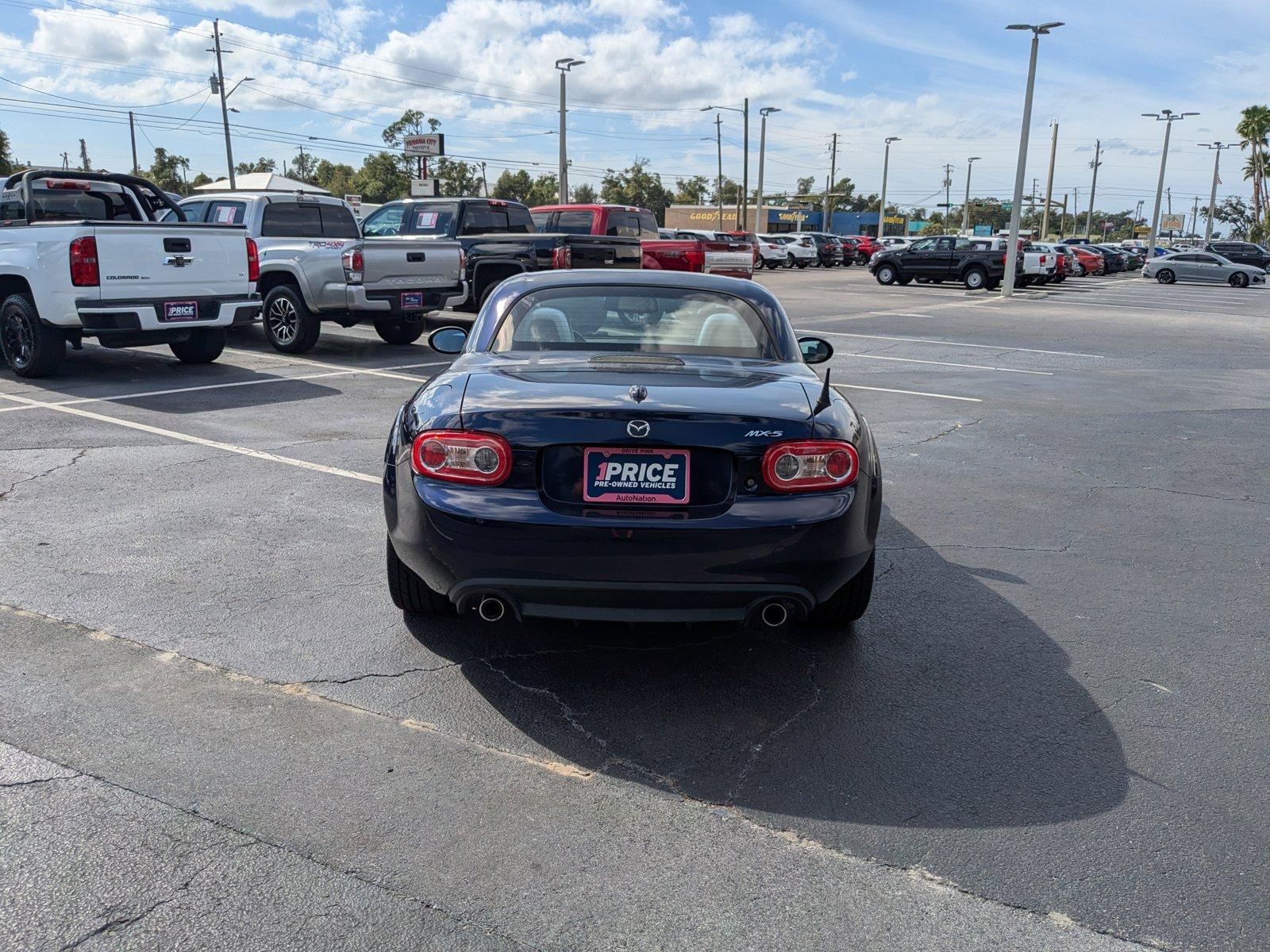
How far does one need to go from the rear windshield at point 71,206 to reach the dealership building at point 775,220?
243 ft

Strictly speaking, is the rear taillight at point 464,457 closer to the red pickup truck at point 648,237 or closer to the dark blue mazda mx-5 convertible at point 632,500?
the dark blue mazda mx-5 convertible at point 632,500

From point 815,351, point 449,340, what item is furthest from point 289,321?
point 815,351

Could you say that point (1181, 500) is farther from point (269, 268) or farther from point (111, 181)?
point (111, 181)

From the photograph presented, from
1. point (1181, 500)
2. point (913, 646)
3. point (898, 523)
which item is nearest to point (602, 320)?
point (913, 646)

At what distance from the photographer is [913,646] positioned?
Answer: 436 centimetres

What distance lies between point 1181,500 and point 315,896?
241 inches

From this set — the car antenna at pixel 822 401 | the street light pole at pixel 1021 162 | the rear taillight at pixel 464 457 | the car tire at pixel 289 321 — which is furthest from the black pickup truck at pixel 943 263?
the rear taillight at pixel 464 457

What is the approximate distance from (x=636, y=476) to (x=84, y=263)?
8.41 metres

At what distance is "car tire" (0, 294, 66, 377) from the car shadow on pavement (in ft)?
25.6

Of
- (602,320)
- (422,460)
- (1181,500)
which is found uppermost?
(602,320)

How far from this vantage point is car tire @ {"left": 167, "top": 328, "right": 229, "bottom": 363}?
469 inches

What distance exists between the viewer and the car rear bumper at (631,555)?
3553 millimetres

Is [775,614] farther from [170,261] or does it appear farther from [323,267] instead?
[323,267]

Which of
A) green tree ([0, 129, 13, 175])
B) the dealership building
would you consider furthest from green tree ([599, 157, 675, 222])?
green tree ([0, 129, 13, 175])
